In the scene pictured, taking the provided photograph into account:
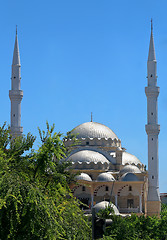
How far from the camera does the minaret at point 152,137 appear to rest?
197 feet

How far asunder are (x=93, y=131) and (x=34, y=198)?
50975mm

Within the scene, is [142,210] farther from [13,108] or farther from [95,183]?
[13,108]

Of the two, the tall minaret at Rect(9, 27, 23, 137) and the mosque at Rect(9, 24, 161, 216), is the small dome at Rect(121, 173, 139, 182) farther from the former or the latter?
the tall minaret at Rect(9, 27, 23, 137)

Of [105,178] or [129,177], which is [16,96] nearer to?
[105,178]

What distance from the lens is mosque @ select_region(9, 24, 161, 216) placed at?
5875cm

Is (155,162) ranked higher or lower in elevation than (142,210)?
higher

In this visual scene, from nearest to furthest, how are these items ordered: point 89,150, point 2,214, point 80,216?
point 2,214 → point 80,216 → point 89,150

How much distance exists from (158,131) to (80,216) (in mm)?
41341

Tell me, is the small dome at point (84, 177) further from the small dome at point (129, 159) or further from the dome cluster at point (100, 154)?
Answer: the small dome at point (129, 159)

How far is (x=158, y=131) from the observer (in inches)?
2378

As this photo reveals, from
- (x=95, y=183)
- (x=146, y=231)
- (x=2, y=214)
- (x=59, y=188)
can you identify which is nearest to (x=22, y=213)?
(x=2, y=214)

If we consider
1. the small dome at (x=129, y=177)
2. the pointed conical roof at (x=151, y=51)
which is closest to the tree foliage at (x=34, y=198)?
the small dome at (x=129, y=177)

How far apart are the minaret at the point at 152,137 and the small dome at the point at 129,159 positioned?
17.9 ft

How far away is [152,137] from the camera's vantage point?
197ft
